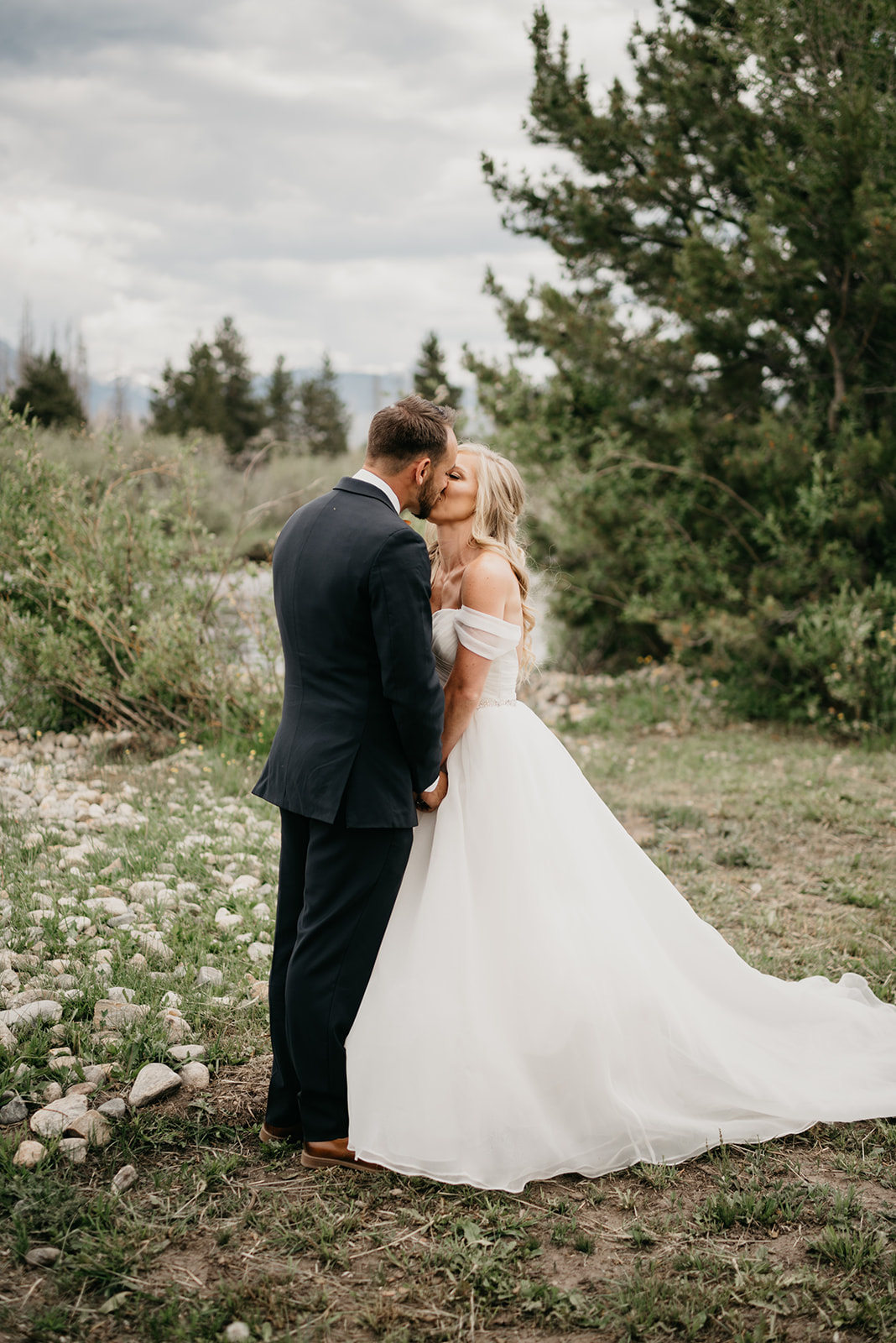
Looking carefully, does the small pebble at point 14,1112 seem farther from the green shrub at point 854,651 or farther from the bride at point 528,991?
the green shrub at point 854,651

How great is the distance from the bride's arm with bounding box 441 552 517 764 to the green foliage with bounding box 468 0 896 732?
621cm

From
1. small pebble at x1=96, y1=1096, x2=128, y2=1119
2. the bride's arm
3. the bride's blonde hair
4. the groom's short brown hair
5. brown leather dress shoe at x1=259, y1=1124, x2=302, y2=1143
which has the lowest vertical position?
brown leather dress shoe at x1=259, y1=1124, x2=302, y2=1143

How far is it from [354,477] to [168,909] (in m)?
2.63

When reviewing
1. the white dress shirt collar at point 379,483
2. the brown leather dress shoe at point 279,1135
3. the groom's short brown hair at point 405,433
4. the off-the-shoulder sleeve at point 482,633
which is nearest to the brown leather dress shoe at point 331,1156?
the brown leather dress shoe at point 279,1135

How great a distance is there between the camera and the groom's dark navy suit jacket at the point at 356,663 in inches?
96.3

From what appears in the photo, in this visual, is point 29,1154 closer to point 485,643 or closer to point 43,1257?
point 43,1257

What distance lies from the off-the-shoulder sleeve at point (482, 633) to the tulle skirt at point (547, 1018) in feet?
0.90

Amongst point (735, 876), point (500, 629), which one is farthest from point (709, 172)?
point (500, 629)

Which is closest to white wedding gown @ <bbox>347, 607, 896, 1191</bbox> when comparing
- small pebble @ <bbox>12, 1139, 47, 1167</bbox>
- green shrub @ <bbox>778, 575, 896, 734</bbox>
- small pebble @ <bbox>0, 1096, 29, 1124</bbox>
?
small pebble @ <bbox>12, 1139, 47, 1167</bbox>

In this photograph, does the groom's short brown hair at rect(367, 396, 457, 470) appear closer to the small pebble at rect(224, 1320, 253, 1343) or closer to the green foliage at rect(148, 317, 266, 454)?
the small pebble at rect(224, 1320, 253, 1343)

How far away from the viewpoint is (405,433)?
8.63 feet

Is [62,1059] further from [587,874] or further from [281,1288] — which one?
[587,874]

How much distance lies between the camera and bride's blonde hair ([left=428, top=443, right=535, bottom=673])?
10.2ft

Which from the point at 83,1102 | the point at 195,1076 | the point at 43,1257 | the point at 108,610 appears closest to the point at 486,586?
the point at 195,1076
